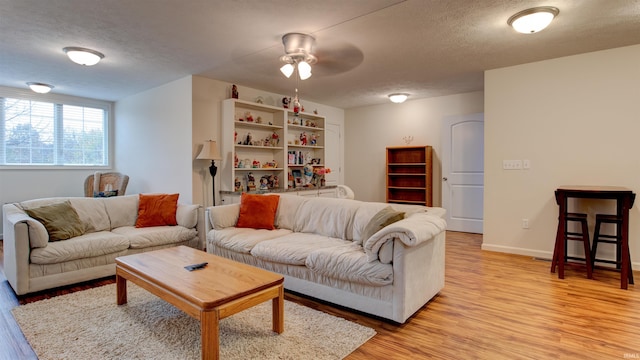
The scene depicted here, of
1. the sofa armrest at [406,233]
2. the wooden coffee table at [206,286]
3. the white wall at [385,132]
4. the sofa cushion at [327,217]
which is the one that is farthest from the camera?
the white wall at [385,132]

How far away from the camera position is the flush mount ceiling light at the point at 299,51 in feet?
10.5

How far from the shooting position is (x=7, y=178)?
5.26 meters

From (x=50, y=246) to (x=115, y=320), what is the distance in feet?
4.07

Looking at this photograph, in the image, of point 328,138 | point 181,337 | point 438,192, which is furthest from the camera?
point 328,138

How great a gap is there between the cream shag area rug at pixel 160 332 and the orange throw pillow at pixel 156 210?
A: 1.37 m

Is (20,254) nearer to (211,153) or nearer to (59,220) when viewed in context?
(59,220)

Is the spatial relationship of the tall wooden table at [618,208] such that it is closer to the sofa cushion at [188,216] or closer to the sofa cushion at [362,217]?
the sofa cushion at [362,217]

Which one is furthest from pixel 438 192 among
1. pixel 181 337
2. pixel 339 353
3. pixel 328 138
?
pixel 181 337

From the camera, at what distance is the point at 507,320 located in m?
2.45

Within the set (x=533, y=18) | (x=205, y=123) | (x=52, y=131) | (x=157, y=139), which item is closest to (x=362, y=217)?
(x=533, y=18)

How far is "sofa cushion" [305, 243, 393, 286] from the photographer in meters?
2.33

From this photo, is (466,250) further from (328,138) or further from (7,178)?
(7,178)

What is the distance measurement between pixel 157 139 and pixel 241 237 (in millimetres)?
2883

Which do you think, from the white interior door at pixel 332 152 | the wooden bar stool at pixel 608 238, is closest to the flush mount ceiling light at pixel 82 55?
the white interior door at pixel 332 152
